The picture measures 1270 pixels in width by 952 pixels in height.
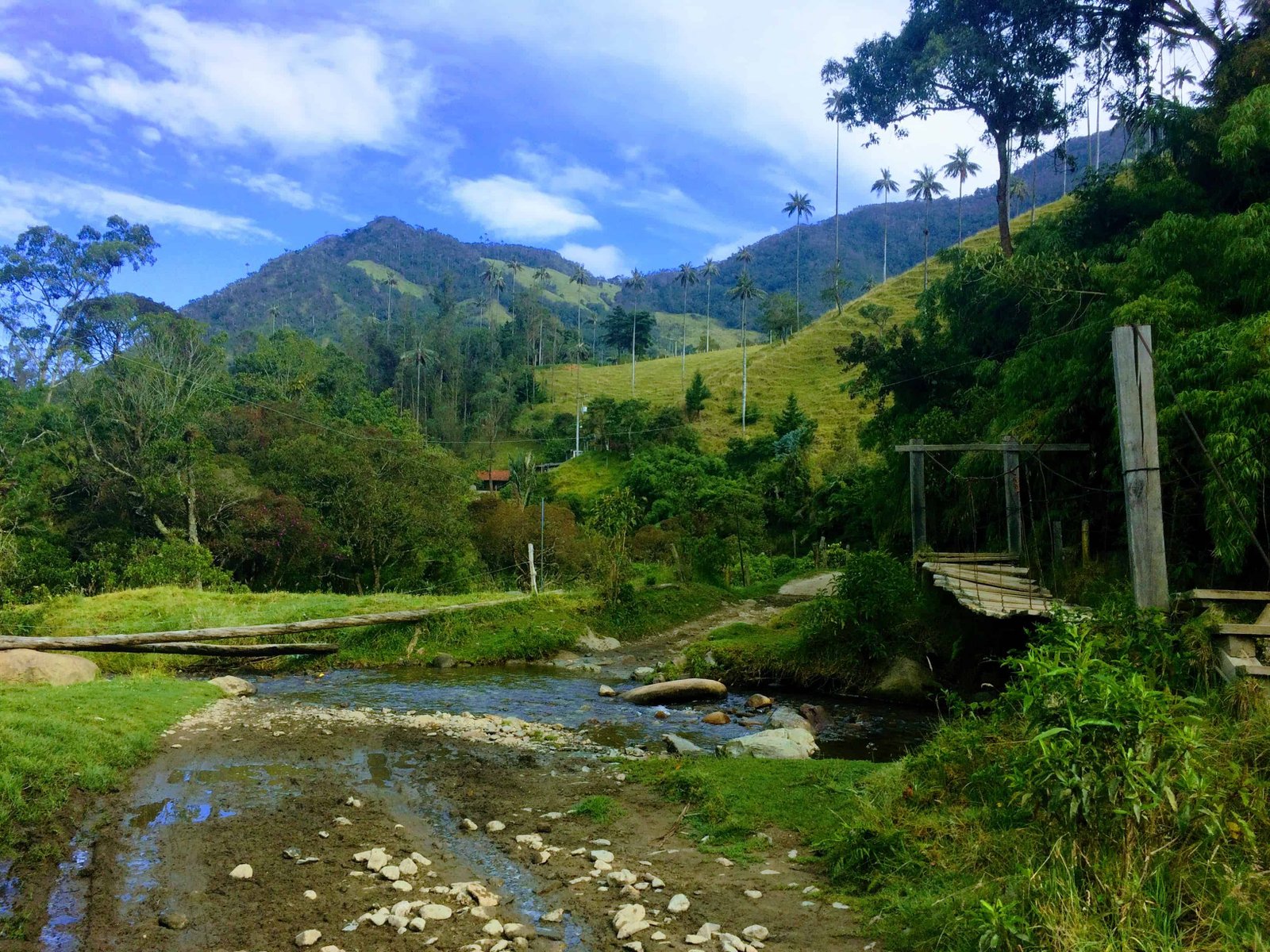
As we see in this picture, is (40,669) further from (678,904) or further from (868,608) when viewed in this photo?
(868,608)

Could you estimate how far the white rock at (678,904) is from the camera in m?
5.54

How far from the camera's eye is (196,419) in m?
39.9

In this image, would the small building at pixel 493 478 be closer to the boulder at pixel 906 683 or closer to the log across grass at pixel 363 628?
the log across grass at pixel 363 628

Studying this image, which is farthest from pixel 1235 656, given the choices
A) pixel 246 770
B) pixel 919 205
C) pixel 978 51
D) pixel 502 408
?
pixel 919 205

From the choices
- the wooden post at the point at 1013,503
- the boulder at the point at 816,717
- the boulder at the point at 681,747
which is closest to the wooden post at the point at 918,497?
the wooden post at the point at 1013,503

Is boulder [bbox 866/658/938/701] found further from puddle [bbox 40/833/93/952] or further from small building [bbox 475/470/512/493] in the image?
small building [bbox 475/470/512/493]

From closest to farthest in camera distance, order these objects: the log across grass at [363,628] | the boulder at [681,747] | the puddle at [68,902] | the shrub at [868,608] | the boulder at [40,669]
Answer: the puddle at [68,902], the boulder at [681,747], the boulder at [40,669], the shrub at [868,608], the log across grass at [363,628]

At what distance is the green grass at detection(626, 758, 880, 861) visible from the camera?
6.85 metres

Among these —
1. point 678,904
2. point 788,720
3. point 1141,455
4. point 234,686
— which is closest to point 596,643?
point 234,686

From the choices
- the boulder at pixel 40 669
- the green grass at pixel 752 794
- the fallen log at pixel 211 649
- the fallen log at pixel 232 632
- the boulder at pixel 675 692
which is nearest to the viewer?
the green grass at pixel 752 794

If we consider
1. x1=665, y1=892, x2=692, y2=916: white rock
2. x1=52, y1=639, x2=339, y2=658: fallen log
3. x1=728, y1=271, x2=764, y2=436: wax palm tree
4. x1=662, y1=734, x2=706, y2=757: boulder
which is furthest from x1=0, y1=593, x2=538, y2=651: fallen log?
x1=728, y1=271, x2=764, y2=436: wax palm tree

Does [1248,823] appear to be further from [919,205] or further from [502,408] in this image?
[919,205]

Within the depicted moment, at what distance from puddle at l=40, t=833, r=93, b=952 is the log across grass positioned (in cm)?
1292

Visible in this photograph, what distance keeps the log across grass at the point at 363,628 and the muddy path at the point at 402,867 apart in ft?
33.3
